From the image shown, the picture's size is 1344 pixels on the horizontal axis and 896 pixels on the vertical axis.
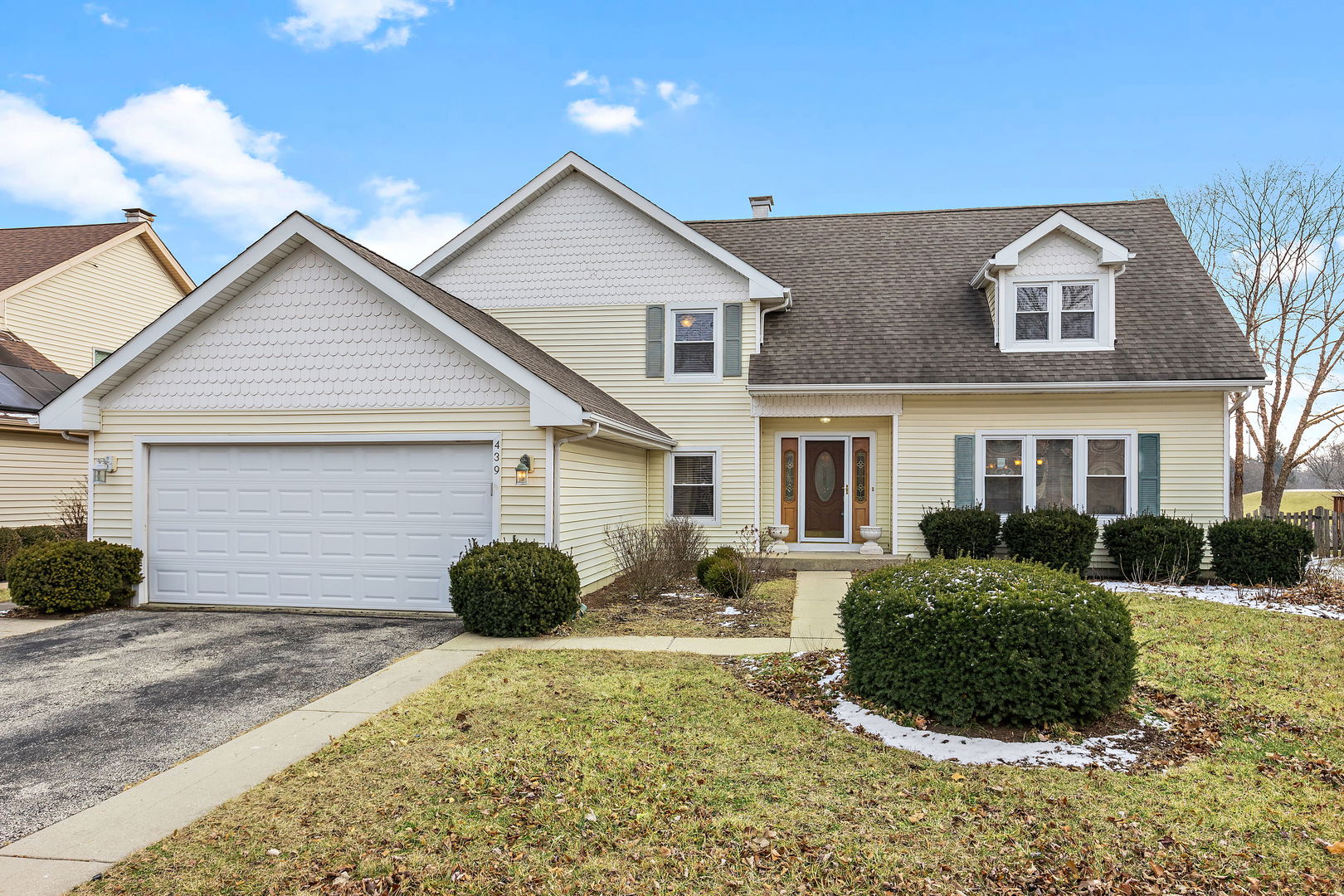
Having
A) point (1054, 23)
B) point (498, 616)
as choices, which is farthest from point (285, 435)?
point (1054, 23)

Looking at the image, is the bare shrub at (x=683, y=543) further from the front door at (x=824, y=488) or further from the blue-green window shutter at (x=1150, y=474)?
the blue-green window shutter at (x=1150, y=474)

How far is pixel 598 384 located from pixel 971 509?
686 centimetres

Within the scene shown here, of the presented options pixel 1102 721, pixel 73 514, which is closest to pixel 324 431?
pixel 73 514

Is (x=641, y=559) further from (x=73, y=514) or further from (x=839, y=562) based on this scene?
(x=73, y=514)

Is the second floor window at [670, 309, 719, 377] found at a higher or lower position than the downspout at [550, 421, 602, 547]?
higher

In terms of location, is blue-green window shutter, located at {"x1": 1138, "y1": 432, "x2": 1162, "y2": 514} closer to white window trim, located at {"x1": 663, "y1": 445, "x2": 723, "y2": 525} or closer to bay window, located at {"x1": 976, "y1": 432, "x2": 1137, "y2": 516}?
bay window, located at {"x1": 976, "y1": 432, "x2": 1137, "y2": 516}

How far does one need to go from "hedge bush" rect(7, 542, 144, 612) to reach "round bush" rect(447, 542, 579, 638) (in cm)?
466

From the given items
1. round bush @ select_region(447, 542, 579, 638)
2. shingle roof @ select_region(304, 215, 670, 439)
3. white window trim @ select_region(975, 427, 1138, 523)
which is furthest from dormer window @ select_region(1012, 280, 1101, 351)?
round bush @ select_region(447, 542, 579, 638)

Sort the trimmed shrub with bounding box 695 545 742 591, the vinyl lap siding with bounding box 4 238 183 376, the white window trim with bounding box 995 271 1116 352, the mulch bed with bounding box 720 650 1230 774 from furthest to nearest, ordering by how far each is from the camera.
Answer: the vinyl lap siding with bounding box 4 238 183 376, the white window trim with bounding box 995 271 1116 352, the trimmed shrub with bounding box 695 545 742 591, the mulch bed with bounding box 720 650 1230 774

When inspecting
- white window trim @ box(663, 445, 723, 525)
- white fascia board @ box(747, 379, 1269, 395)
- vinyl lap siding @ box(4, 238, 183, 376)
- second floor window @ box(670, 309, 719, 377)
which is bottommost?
white window trim @ box(663, 445, 723, 525)

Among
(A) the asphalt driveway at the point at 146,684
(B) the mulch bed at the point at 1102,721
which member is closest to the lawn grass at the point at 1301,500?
(B) the mulch bed at the point at 1102,721

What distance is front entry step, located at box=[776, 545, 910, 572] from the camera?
12867mm

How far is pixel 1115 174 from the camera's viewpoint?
1033 inches

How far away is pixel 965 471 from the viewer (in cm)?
1338
